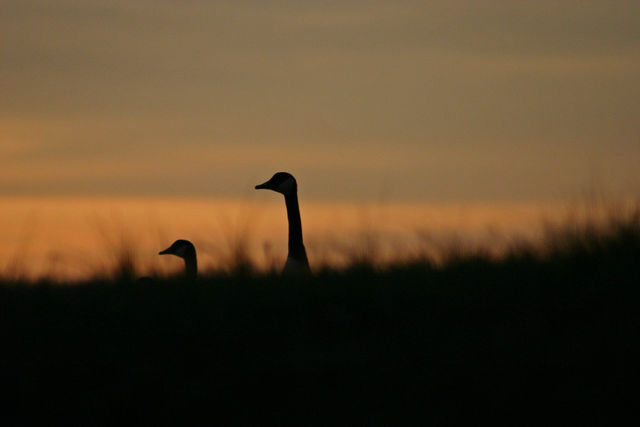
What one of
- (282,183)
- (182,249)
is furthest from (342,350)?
(182,249)

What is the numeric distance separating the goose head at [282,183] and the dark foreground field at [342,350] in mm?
4145

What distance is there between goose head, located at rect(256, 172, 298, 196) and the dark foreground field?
4145 millimetres

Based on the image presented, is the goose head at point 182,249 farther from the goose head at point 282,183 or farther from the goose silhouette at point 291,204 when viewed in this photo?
the goose head at point 282,183

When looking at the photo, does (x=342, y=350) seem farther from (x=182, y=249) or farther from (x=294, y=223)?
(x=182, y=249)

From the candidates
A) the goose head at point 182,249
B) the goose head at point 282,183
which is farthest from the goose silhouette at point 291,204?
the goose head at point 182,249

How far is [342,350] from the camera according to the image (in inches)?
314

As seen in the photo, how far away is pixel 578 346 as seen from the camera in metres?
7.89

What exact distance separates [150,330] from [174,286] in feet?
4.86

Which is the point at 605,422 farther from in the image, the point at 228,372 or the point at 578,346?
the point at 228,372

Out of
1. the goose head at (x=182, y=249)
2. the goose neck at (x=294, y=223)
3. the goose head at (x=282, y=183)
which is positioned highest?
the goose head at (x=282, y=183)

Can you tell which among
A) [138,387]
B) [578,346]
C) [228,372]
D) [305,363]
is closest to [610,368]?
[578,346]

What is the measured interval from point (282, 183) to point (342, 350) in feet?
20.4

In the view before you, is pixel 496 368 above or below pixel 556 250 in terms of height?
below

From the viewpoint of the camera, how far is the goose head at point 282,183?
45.6 ft
